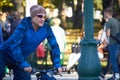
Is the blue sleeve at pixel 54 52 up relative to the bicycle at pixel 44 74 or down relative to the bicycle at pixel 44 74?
up

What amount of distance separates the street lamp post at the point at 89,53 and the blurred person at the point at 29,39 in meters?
2.50

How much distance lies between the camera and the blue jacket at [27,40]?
7.17 m

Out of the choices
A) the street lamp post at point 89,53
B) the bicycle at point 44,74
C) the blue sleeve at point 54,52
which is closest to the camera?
the bicycle at point 44,74

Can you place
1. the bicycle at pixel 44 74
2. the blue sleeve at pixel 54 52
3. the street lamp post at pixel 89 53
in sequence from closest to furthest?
1. the bicycle at pixel 44 74
2. the blue sleeve at pixel 54 52
3. the street lamp post at pixel 89 53

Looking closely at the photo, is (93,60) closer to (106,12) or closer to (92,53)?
(92,53)

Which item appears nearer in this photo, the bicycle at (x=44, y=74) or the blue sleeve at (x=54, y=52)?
the bicycle at (x=44, y=74)

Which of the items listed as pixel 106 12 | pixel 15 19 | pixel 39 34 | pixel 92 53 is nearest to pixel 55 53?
pixel 39 34

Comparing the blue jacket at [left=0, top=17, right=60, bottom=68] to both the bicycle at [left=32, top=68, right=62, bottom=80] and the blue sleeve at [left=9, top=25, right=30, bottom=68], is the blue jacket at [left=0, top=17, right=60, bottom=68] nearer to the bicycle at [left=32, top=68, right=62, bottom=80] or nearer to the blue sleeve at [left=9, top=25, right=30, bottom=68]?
the blue sleeve at [left=9, top=25, right=30, bottom=68]

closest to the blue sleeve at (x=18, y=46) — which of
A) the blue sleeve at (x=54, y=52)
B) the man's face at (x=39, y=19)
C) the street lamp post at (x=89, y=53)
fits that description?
the man's face at (x=39, y=19)

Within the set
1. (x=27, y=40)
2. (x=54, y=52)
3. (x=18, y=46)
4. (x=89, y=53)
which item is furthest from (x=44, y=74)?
(x=89, y=53)

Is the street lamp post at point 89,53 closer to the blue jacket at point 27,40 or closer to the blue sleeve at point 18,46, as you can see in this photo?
the blue jacket at point 27,40

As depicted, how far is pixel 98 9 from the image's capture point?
60.9m

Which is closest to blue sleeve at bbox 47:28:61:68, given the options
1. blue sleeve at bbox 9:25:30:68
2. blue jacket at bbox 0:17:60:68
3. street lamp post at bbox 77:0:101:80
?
blue jacket at bbox 0:17:60:68

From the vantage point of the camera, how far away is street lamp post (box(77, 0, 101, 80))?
986 centimetres
